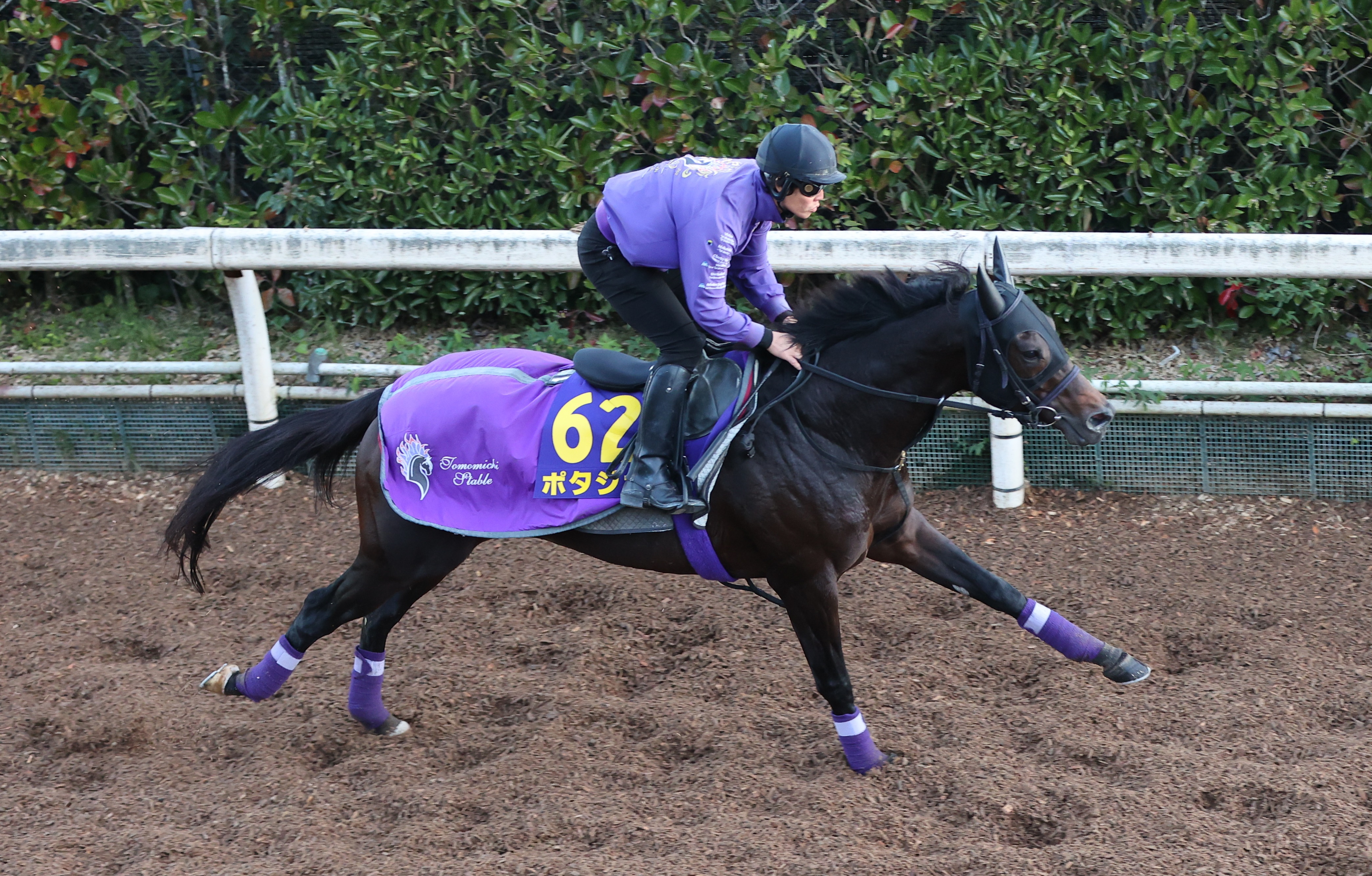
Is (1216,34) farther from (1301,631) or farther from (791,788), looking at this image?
(791,788)

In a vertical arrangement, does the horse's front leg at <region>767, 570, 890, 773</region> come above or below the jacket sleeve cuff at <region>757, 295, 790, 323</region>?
below

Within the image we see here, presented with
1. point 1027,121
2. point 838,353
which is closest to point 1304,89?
point 1027,121

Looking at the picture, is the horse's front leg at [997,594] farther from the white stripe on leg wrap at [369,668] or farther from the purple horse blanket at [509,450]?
the white stripe on leg wrap at [369,668]

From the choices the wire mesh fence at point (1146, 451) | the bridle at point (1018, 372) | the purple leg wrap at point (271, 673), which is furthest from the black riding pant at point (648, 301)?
the wire mesh fence at point (1146, 451)

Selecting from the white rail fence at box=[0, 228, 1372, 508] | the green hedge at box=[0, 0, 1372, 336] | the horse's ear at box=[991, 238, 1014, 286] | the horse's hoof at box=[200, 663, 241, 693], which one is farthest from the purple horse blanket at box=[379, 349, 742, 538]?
the green hedge at box=[0, 0, 1372, 336]

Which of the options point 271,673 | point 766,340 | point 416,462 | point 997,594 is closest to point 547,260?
point 416,462

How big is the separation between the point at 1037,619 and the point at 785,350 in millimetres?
1321

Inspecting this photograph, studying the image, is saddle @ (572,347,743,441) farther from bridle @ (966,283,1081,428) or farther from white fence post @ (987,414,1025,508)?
white fence post @ (987,414,1025,508)

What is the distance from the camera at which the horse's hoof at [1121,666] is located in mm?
4387

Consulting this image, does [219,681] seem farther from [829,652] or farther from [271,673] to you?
[829,652]

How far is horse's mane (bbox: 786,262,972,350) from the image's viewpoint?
400cm

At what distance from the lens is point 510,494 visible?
14.0ft

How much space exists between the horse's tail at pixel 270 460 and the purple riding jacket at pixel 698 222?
1197 millimetres

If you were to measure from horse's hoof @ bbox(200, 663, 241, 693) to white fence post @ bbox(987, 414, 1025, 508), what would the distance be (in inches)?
135
